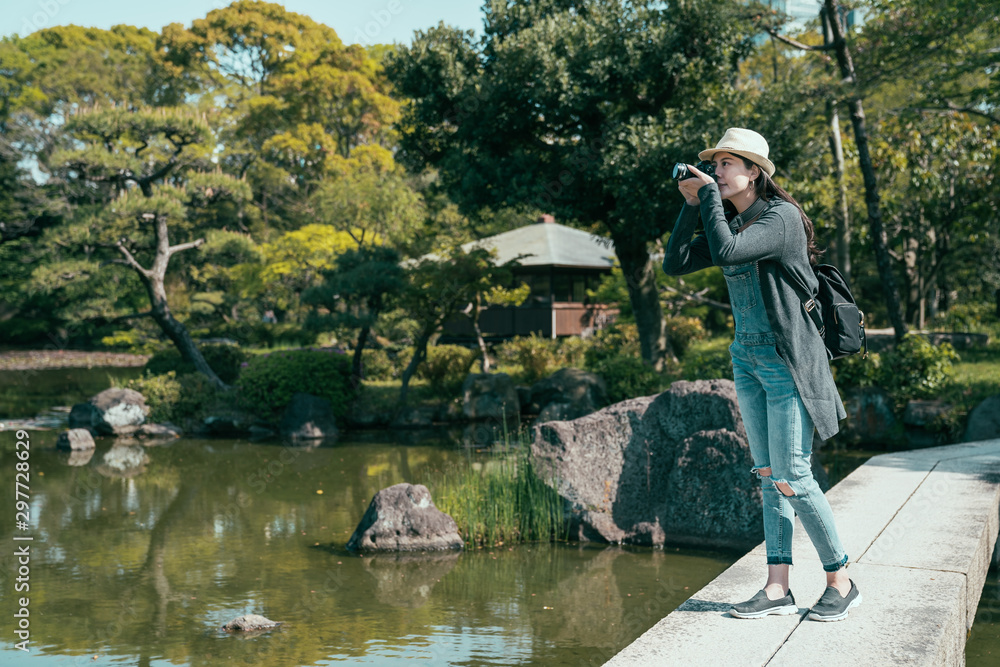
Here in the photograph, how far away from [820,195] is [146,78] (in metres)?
29.6

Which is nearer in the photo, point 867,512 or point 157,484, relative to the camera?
point 867,512

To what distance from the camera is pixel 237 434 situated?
572 inches

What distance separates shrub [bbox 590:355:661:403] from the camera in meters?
13.8

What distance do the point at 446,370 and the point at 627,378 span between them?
4.28 m

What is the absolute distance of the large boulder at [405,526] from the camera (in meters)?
6.95

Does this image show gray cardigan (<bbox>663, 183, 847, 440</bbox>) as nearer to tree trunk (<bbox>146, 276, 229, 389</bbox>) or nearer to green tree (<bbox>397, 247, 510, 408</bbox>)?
green tree (<bbox>397, 247, 510, 408</bbox>)

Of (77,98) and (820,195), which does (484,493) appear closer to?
(820,195)

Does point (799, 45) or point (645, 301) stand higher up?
point (799, 45)

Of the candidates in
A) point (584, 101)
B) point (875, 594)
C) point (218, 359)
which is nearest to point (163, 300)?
point (218, 359)

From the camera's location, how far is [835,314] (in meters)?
3.10

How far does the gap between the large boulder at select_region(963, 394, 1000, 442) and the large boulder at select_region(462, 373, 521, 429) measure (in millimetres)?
7066

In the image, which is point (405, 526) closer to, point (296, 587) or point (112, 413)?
point (296, 587)

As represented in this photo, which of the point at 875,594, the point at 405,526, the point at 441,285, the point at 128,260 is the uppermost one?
the point at 128,260

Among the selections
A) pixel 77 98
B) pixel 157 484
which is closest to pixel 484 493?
pixel 157 484
